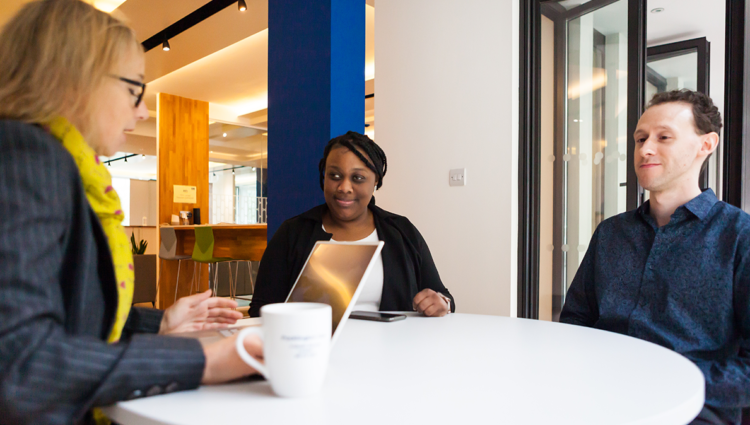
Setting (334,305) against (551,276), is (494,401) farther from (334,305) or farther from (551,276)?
(551,276)

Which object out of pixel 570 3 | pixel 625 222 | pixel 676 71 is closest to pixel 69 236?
pixel 625 222

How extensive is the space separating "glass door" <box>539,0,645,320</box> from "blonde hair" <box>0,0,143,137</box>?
9.26 ft

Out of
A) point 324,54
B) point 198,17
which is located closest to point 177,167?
point 198,17

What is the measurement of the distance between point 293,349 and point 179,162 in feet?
25.5

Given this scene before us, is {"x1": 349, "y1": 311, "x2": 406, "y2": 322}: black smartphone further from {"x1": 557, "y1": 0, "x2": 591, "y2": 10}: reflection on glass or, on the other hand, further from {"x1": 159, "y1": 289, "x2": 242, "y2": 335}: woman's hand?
{"x1": 557, "y1": 0, "x2": 591, "y2": 10}: reflection on glass

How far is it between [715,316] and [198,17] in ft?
16.3

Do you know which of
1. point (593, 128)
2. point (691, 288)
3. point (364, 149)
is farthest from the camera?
point (593, 128)

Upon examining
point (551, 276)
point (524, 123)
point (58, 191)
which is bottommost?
point (551, 276)

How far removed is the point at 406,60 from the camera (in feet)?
11.5

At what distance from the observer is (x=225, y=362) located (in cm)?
67

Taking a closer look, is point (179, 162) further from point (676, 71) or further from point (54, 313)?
point (54, 313)

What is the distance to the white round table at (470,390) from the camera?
580 mm

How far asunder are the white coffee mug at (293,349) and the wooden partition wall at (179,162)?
721cm

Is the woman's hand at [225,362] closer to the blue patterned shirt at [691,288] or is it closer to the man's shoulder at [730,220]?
the blue patterned shirt at [691,288]
